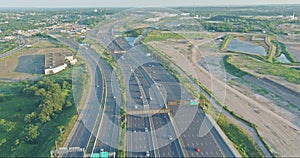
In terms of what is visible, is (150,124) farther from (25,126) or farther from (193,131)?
(25,126)

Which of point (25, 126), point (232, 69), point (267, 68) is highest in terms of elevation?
point (267, 68)

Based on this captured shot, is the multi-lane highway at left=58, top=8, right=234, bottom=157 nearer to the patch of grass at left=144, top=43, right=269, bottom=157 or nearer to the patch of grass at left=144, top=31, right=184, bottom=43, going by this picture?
the patch of grass at left=144, top=43, right=269, bottom=157

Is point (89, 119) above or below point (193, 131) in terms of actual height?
above

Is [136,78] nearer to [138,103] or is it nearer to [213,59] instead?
[138,103]

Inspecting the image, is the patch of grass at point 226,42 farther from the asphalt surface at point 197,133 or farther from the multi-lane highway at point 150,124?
the asphalt surface at point 197,133

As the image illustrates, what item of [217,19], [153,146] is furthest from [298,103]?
[217,19]

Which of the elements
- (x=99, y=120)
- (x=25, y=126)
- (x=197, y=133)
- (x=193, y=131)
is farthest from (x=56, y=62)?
(x=197, y=133)

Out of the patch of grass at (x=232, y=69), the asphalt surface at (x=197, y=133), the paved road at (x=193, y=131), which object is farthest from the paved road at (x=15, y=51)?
the patch of grass at (x=232, y=69)

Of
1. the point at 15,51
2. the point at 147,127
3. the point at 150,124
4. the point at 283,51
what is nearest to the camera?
the point at 147,127
